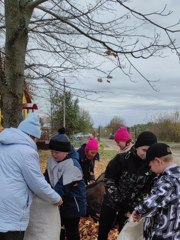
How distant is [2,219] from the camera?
3.15m

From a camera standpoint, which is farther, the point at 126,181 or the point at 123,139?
the point at 123,139

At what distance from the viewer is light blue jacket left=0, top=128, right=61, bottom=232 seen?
3.17 metres

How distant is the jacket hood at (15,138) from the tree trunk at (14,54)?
108 cm

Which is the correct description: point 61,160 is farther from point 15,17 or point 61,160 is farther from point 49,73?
point 49,73

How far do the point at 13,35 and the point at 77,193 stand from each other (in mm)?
1900

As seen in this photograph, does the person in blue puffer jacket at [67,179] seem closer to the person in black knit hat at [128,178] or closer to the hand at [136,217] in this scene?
the person in black knit hat at [128,178]

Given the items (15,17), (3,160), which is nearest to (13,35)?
(15,17)

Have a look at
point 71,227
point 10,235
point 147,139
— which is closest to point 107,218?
point 71,227

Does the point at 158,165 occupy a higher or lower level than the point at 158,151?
lower

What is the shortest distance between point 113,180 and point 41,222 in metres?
0.87

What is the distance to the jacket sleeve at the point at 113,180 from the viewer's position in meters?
3.96

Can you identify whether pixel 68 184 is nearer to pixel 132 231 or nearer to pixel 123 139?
pixel 132 231

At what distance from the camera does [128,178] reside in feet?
12.9

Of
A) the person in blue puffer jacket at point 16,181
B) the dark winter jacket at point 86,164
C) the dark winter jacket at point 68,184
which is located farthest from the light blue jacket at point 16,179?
the dark winter jacket at point 86,164
